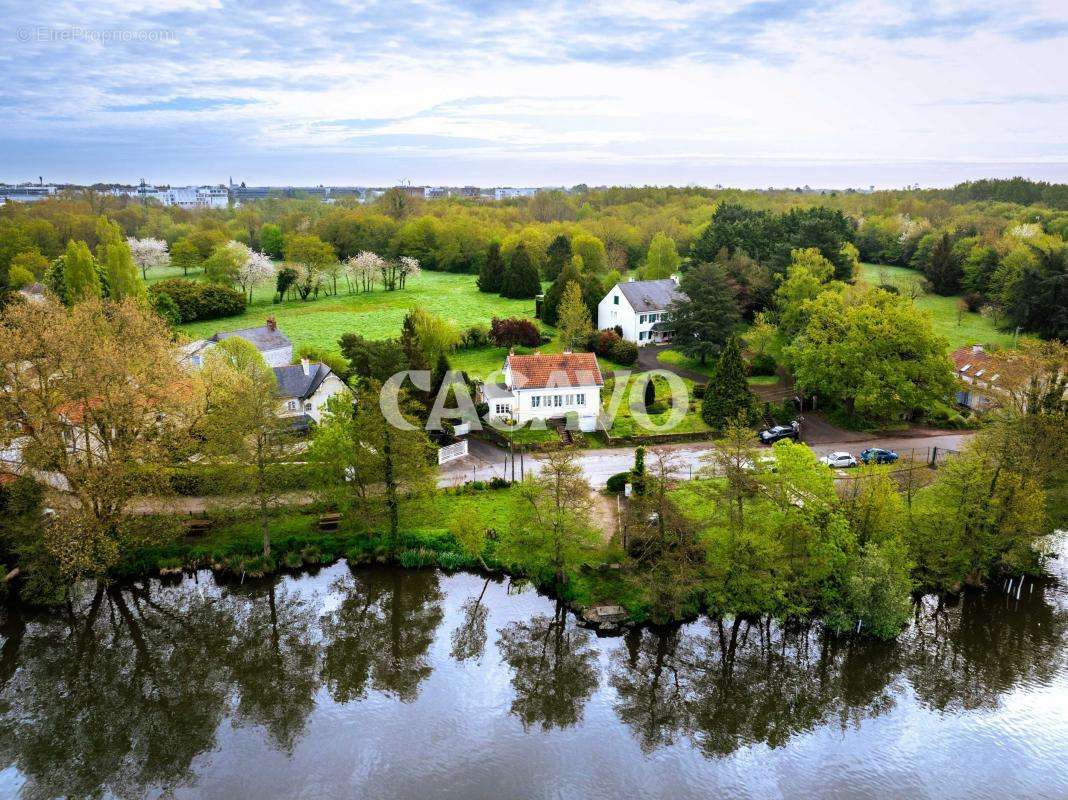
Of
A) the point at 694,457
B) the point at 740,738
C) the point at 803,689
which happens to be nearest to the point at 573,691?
the point at 740,738

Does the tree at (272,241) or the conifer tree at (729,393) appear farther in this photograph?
the tree at (272,241)

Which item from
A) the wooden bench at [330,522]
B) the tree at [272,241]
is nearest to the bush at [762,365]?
the wooden bench at [330,522]

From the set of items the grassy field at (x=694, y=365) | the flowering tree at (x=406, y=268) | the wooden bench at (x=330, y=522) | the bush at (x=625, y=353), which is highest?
the flowering tree at (x=406, y=268)

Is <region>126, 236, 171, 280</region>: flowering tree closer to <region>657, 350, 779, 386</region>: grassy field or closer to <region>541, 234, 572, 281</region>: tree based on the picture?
<region>541, 234, 572, 281</region>: tree

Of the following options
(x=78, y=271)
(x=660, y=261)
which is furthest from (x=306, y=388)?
(x=660, y=261)

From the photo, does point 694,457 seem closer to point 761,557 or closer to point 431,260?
point 761,557

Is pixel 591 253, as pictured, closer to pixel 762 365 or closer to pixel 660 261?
pixel 660 261

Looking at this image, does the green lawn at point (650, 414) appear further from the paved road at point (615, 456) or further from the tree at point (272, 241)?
the tree at point (272, 241)
